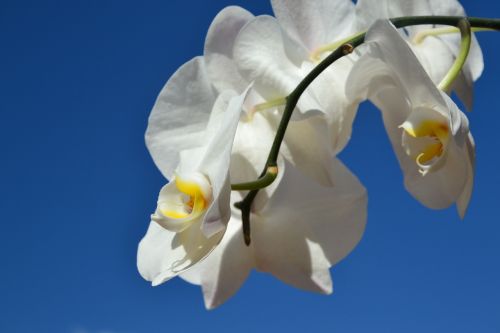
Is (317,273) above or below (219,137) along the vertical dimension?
below

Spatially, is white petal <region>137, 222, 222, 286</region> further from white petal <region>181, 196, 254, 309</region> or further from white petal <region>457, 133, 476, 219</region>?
white petal <region>457, 133, 476, 219</region>

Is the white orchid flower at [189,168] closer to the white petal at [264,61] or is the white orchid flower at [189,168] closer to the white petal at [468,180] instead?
the white petal at [264,61]

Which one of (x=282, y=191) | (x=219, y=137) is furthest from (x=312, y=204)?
(x=219, y=137)

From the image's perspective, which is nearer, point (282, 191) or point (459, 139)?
point (459, 139)

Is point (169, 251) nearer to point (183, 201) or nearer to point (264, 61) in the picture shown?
point (183, 201)

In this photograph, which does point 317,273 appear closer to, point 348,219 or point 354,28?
point 348,219

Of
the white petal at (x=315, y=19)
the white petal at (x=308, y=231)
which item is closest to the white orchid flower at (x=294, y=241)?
the white petal at (x=308, y=231)

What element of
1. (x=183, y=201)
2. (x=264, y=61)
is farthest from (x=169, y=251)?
(x=264, y=61)
